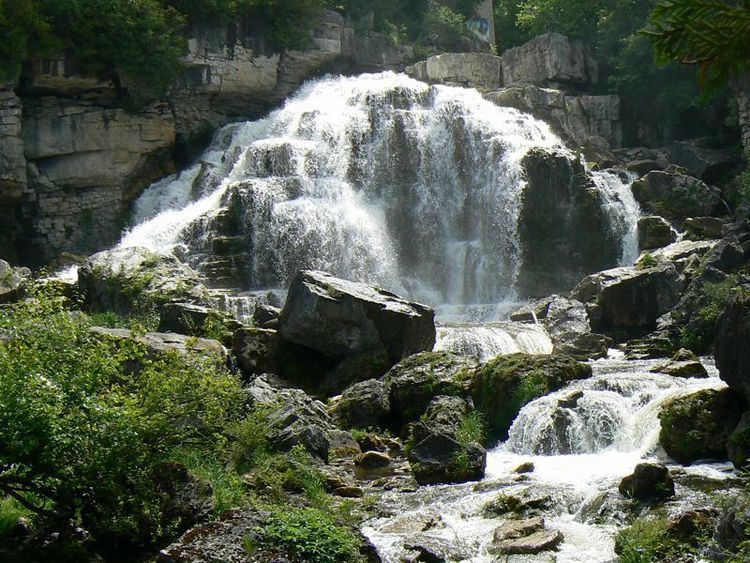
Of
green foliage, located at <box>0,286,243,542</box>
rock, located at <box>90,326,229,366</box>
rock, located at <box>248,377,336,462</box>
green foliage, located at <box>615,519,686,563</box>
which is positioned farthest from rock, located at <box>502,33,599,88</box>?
green foliage, located at <box>615,519,686,563</box>

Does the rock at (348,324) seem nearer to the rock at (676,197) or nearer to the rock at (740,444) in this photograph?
the rock at (740,444)

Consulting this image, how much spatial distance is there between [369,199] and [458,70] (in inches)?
437

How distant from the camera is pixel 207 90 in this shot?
33.6 meters

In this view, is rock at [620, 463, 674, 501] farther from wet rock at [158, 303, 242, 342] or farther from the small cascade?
wet rock at [158, 303, 242, 342]

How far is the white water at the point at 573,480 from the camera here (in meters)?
10.2

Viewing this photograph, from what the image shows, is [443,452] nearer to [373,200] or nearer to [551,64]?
[373,200]

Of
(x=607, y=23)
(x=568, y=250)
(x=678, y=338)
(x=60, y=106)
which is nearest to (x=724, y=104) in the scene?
(x=607, y=23)

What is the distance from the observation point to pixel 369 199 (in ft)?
96.2

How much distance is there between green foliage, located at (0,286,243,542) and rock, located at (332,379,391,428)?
5.55 m

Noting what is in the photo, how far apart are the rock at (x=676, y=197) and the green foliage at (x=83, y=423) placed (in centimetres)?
2137

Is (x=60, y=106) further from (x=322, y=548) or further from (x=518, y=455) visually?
(x=322, y=548)

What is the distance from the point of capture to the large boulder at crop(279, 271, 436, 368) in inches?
742

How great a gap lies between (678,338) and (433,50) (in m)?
23.4

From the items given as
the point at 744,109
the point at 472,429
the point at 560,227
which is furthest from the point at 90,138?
the point at 744,109
